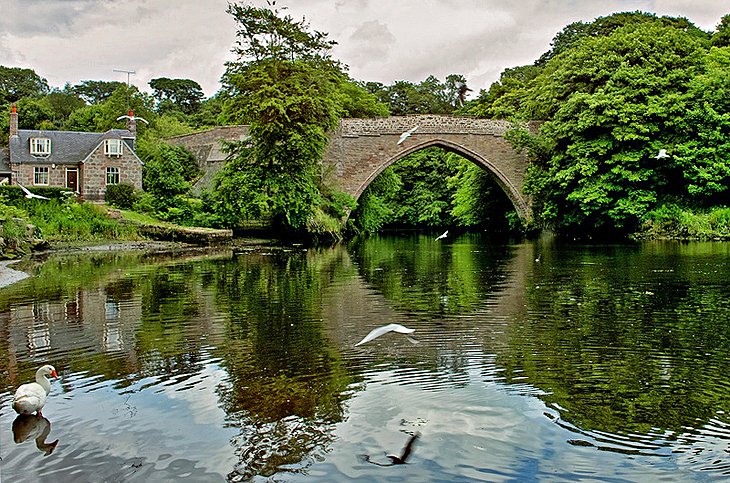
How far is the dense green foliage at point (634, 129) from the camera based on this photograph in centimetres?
3181

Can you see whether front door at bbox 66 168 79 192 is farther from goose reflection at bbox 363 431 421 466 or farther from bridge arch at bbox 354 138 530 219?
goose reflection at bbox 363 431 421 466

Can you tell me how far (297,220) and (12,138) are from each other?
18.8 m

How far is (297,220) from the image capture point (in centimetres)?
3309

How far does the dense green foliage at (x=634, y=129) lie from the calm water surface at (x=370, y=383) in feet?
63.9

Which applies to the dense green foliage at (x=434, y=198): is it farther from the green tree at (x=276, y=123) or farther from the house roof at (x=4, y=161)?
the house roof at (x=4, y=161)

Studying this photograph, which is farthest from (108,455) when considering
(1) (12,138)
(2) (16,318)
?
(1) (12,138)

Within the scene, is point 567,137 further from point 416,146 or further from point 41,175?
point 41,175

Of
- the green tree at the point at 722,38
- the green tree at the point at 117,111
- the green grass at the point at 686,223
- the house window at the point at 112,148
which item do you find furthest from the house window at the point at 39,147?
the green tree at the point at 722,38

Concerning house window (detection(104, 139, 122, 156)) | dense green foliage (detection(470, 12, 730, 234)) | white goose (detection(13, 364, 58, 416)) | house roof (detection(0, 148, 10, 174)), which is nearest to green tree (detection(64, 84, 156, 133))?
house roof (detection(0, 148, 10, 174))

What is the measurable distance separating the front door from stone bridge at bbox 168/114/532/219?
29.2 feet

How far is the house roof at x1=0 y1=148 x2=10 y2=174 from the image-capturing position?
39938mm

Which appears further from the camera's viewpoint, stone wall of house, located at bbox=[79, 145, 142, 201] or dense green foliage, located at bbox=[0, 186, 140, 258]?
stone wall of house, located at bbox=[79, 145, 142, 201]

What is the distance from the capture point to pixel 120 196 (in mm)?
37375

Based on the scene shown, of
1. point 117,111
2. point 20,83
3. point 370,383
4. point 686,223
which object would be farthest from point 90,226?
point 20,83
